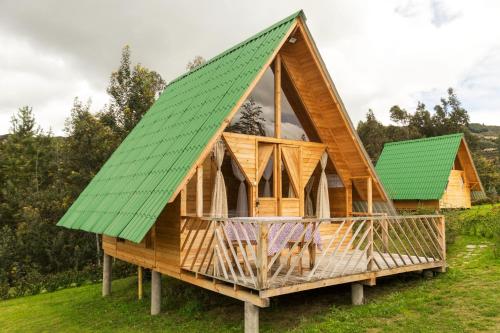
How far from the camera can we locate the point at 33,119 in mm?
33625

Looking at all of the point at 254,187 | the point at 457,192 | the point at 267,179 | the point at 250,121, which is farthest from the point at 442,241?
the point at 457,192

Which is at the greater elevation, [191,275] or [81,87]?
[81,87]

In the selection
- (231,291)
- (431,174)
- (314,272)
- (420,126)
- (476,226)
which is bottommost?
(231,291)

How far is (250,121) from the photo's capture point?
9.11 metres

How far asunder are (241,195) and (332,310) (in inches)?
117

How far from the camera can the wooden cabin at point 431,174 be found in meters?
19.5

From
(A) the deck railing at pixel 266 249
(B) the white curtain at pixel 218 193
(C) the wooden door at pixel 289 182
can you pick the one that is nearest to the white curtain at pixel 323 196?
(C) the wooden door at pixel 289 182

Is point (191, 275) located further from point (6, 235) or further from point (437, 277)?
point (6, 235)

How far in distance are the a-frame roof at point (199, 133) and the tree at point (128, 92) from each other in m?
13.7

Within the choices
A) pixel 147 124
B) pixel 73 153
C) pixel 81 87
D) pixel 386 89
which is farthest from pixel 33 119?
pixel 386 89

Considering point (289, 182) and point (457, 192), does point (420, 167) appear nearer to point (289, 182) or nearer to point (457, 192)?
point (457, 192)

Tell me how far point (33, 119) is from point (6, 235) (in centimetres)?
1510

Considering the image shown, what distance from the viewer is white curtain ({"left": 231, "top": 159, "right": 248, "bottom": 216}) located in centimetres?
880

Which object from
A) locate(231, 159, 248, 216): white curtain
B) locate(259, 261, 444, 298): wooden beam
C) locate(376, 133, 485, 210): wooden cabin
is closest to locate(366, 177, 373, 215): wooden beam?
locate(259, 261, 444, 298): wooden beam
